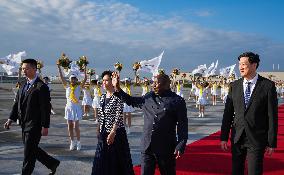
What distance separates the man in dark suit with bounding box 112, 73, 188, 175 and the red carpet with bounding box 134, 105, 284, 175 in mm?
2300

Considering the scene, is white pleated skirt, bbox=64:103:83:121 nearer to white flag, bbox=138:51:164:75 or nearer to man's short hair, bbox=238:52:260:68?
white flag, bbox=138:51:164:75

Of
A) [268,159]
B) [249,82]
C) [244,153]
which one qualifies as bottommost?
[268,159]

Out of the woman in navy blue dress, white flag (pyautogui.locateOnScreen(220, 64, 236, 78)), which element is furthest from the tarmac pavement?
white flag (pyautogui.locateOnScreen(220, 64, 236, 78))

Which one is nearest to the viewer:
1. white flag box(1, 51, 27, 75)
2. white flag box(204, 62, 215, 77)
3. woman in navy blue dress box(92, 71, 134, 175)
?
woman in navy blue dress box(92, 71, 134, 175)

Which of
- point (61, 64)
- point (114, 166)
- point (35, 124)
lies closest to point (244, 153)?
point (114, 166)

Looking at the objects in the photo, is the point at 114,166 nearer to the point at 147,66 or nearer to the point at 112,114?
the point at 112,114

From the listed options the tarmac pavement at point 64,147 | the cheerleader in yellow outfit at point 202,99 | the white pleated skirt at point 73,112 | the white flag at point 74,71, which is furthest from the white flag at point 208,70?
the white pleated skirt at point 73,112

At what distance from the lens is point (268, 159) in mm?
9078

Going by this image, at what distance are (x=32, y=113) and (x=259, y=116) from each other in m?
3.79

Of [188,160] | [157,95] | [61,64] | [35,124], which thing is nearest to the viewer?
[157,95]

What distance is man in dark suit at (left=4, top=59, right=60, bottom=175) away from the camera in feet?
21.7

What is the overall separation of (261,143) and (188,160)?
4.06 meters

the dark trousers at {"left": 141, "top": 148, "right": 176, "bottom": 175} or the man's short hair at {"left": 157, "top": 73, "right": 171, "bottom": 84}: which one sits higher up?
the man's short hair at {"left": 157, "top": 73, "right": 171, "bottom": 84}

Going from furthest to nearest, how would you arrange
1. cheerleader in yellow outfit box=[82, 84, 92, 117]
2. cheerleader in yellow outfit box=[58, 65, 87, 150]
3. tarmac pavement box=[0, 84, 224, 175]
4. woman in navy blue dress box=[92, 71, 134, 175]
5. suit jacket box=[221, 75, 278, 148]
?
cheerleader in yellow outfit box=[82, 84, 92, 117] → cheerleader in yellow outfit box=[58, 65, 87, 150] → tarmac pavement box=[0, 84, 224, 175] → woman in navy blue dress box=[92, 71, 134, 175] → suit jacket box=[221, 75, 278, 148]
